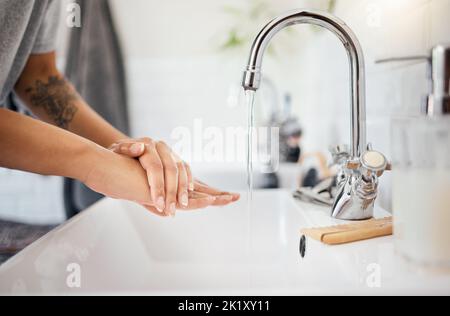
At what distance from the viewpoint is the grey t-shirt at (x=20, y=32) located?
523 millimetres

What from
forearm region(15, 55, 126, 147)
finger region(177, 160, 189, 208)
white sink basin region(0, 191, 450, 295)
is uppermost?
forearm region(15, 55, 126, 147)

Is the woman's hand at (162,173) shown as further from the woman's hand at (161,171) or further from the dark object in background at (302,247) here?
the dark object in background at (302,247)

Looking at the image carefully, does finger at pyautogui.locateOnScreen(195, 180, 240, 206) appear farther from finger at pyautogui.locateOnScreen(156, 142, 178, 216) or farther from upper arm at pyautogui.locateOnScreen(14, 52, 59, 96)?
upper arm at pyautogui.locateOnScreen(14, 52, 59, 96)

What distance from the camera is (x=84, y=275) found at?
0.41 meters

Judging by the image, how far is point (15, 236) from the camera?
569 mm

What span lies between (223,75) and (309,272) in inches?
43.5

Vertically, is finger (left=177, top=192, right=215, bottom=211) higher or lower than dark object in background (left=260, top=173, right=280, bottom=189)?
lower

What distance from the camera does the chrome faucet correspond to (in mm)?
473

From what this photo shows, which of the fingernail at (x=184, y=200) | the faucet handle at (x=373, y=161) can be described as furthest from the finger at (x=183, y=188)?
the faucet handle at (x=373, y=161)

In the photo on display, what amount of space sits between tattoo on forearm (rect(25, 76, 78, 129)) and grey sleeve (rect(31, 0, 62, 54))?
5 centimetres

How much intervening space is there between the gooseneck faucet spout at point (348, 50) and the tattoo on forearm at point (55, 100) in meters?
0.32

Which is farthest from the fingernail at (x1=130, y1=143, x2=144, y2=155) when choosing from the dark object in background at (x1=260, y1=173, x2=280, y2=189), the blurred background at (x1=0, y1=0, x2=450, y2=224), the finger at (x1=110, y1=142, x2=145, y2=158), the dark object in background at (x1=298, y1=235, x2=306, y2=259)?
the dark object in background at (x1=260, y1=173, x2=280, y2=189)

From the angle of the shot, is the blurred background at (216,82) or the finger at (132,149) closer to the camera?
the finger at (132,149)

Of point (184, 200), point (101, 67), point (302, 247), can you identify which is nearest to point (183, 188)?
point (184, 200)
